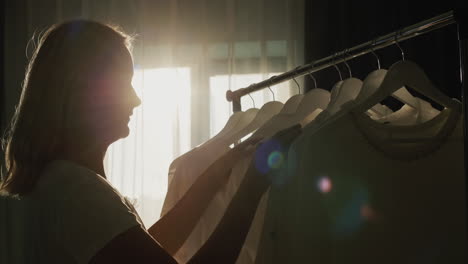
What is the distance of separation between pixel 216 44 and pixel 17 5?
3.75ft

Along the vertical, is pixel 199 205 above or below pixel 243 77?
below

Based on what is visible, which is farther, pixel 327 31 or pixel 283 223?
pixel 327 31

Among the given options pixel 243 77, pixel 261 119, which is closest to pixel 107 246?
pixel 261 119

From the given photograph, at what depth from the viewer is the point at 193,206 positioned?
122 centimetres

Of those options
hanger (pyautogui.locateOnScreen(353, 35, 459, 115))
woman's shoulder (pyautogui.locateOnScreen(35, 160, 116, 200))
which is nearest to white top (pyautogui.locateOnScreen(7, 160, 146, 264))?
woman's shoulder (pyautogui.locateOnScreen(35, 160, 116, 200))

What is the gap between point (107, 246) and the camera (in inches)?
32.3

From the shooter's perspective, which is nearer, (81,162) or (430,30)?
(430,30)

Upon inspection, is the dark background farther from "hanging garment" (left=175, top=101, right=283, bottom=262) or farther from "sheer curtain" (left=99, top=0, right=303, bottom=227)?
"hanging garment" (left=175, top=101, right=283, bottom=262)

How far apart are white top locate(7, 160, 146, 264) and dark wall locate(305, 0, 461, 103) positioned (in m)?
1.79

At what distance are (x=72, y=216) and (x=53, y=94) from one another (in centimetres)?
23

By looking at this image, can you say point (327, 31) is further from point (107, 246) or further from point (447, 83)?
point (107, 246)

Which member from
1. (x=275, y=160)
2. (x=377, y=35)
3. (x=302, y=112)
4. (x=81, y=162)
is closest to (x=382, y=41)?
(x=302, y=112)

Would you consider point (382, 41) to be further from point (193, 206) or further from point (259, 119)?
point (193, 206)

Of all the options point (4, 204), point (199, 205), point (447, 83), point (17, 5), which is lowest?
point (4, 204)
